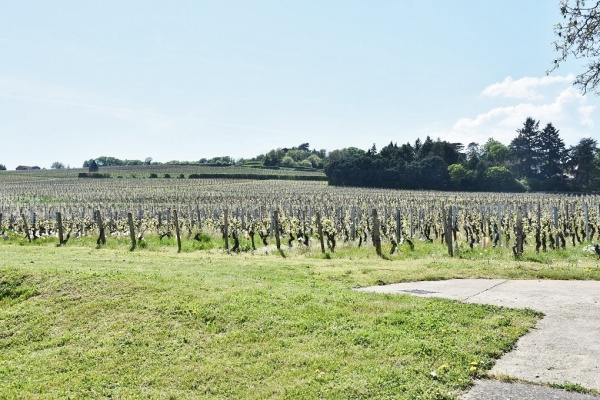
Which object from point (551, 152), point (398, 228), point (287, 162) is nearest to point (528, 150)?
point (551, 152)

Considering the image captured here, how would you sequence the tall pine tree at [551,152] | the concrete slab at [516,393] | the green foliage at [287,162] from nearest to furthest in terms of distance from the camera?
the concrete slab at [516,393] → the tall pine tree at [551,152] → the green foliage at [287,162]

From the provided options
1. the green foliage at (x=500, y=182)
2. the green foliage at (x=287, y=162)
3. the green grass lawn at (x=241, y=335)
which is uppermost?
the green foliage at (x=287, y=162)

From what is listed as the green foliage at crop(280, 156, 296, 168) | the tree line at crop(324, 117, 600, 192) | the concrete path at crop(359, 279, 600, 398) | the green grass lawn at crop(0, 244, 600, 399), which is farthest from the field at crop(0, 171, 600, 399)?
the green foliage at crop(280, 156, 296, 168)

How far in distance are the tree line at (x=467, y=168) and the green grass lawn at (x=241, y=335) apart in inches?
2755

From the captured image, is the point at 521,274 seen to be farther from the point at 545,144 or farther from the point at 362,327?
the point at 545,144

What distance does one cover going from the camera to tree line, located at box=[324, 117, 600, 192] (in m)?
79.9

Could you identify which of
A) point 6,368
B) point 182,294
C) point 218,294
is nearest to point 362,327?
point 218,294

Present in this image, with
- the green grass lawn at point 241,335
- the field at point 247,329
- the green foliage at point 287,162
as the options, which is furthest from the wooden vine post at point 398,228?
the green foliage at point 287,162

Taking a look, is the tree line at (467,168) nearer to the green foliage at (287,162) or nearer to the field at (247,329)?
the green foliage at (287,162)

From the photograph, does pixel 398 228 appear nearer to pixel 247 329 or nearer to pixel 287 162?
pixel 247 329

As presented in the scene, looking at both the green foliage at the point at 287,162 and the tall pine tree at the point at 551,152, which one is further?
the green foliage at the point at 287,162

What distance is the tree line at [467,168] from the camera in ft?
262

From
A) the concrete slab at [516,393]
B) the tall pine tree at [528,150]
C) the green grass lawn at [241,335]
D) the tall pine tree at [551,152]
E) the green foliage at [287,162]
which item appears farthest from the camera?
the green foliage at [287,162]

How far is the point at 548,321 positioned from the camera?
26.1 ft
